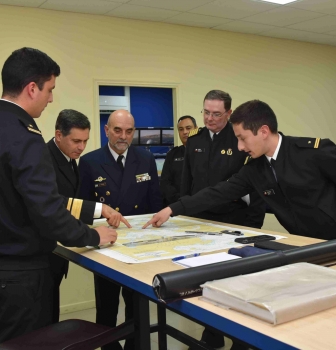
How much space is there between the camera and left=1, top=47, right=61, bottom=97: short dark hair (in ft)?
6.03

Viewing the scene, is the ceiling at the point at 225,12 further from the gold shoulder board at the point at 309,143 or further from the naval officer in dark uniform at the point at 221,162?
the gold shoulder board at the point at 309,143

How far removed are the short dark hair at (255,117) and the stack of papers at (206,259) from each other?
896 mm

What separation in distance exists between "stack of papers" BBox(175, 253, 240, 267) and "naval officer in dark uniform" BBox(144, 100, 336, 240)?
31.6 inches

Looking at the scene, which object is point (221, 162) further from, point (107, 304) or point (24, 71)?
point (24, 71)

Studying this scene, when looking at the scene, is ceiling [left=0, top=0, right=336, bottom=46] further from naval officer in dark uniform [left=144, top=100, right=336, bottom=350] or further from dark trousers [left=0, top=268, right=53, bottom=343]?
dark trousers [left=0, top=268, right=53, bottom=343]

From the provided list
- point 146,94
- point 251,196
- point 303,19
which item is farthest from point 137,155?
point 303,19

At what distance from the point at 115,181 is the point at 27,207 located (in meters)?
1.26

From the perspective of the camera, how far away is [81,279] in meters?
4.41

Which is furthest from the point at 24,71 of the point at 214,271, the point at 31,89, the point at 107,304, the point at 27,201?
the point at 107,304

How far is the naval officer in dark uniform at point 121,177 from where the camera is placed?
2.95m

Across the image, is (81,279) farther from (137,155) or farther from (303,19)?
(303,19)

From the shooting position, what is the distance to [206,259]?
167 centimetres

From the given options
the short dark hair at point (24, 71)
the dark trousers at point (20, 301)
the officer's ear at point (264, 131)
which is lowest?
the dark trousers at point (20, 301)

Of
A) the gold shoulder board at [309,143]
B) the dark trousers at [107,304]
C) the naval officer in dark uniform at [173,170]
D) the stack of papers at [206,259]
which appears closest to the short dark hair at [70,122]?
the dark trousers at [107,304]
